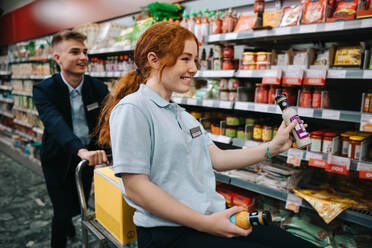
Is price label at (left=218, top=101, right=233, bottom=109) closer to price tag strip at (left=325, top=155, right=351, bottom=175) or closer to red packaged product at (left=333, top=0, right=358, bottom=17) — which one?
price tag strip at (left=325, top=155, right=351, bottom=175)

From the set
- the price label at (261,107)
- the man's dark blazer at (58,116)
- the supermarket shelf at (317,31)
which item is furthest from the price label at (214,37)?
the man's dark blazer at (58,116)

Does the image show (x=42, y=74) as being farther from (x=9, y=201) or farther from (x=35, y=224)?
(x=35, y=224)

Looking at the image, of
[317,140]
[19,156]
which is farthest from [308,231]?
[19,156]

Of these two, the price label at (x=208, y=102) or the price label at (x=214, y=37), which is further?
the price label at (x=208, y=102)

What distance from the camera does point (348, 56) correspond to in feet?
6.16

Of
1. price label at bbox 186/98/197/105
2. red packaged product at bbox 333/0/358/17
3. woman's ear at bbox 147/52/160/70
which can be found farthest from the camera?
price label at bbox 186/98/197/105

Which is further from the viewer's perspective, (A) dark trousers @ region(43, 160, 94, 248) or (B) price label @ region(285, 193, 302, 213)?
(A) dark trousers @ region(43, 160, 94, 248)

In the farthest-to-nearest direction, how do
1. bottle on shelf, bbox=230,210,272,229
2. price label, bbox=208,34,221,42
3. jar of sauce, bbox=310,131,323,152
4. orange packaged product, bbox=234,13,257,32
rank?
1. price label, bbox=208,34,221,42
2. orange packaged product, bbox=234,13,257,32
3. jar of sauce, bbox=310,131,323,152
4. bottle on shelf, bbox=230,210,272,229

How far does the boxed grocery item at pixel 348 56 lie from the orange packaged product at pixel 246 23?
0.70 m

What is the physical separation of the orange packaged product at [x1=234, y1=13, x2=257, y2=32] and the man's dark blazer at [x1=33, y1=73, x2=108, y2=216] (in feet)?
4.33

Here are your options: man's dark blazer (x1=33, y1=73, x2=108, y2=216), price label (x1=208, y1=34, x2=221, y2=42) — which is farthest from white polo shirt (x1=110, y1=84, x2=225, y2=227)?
price label (x1=208, y1=34, x2=221, y2=42)

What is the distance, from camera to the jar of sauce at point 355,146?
1808 mm

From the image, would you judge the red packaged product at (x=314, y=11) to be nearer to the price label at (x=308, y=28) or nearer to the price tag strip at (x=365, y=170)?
the price label at (x=308, y=28)

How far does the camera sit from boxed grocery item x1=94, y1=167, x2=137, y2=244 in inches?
53.3
